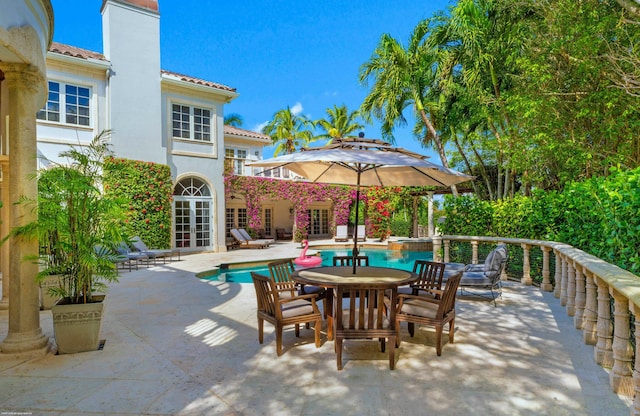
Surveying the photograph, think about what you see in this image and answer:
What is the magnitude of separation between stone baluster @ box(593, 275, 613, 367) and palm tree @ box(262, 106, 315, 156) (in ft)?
80.7

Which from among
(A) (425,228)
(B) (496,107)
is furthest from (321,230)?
(B) (496,107)

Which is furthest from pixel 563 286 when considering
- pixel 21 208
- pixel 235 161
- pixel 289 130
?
pixel 289 130

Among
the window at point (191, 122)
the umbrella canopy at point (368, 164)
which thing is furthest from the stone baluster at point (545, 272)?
the window at point (191, 122)

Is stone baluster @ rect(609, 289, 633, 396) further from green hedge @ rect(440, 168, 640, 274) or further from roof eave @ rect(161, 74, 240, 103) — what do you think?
roof eave @ rect(161, 74, 240, 103)

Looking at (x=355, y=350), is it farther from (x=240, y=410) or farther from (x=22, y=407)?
(x=22, y=407)

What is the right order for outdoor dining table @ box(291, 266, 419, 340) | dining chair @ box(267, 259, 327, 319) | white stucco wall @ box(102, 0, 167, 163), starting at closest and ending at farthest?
outdoor dining table @ box(291, 266, 419, 340) < dining chair @ box(267, 259, 327, 319) < white stucco wall @ box(102, 0, 167, 163)

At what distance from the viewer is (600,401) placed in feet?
Answer: 9.12

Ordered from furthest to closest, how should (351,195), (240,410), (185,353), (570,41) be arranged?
(351,195)
(570,41)
(185,353)
(240,410)

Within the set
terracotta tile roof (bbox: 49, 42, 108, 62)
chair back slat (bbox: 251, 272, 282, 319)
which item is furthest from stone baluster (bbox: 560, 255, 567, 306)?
terracotta tile roof (bbox: 49, 42, 108, 62)

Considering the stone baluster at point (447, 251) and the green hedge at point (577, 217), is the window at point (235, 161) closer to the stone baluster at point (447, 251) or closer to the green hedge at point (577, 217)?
the stone baluster at point (447, 251)

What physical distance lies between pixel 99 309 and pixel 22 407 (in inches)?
50.4

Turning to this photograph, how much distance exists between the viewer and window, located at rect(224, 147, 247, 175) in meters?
16.3

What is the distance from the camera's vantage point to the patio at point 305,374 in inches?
→ 108

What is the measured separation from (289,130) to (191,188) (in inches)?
536
